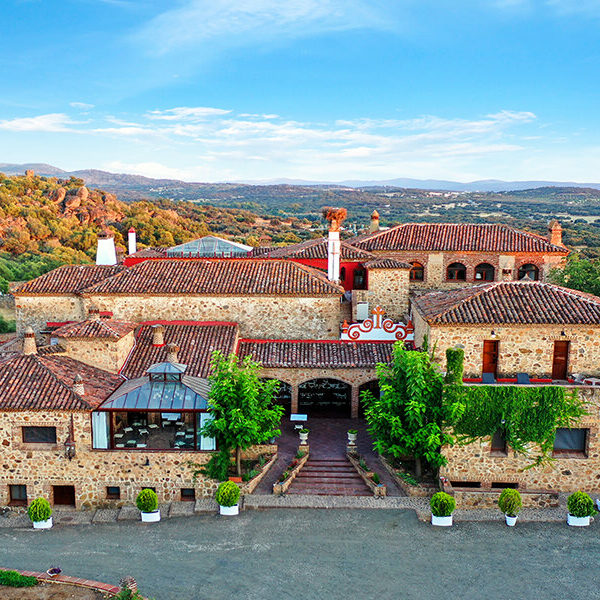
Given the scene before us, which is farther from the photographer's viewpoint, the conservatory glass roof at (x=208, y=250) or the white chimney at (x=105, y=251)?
the conservatory glass roof at (x=208, y=250)

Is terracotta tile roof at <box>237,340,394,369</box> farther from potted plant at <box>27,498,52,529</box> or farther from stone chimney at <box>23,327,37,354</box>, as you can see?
potted plant at <box>27,498,52,529</box>

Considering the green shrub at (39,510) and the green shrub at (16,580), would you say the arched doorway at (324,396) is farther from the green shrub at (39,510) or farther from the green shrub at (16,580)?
the green shrub at (16,580)

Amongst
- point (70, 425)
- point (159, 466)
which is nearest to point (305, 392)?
point (159, 466)

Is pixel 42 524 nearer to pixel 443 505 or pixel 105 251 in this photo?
pixel 443 505

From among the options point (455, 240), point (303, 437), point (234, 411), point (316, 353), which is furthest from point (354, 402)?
point (455, 240)

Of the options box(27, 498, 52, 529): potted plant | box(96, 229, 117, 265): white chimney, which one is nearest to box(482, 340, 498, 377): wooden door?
box(27, 498, 52, 529): potted plant

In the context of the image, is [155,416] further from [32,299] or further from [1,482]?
[32,299]

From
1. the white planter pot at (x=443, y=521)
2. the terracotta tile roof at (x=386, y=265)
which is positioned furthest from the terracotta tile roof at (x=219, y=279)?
the white planter pot at (x=443, y=521)
